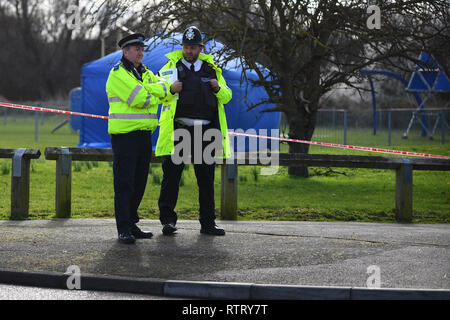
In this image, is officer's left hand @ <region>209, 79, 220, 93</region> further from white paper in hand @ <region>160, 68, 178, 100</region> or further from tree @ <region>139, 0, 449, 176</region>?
tree @ <region>139, 0, 449, 176</region>

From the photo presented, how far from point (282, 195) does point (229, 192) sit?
2943 millimetres

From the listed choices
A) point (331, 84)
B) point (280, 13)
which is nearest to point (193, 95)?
point (280, 13)

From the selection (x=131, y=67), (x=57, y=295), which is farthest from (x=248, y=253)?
(x=131, y=67)

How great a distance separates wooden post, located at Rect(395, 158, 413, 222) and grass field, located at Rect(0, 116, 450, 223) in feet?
1.26

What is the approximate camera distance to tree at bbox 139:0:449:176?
39.7 ft

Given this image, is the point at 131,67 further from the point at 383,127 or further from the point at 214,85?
the point at 383,127

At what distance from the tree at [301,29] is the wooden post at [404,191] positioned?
10.9 feet

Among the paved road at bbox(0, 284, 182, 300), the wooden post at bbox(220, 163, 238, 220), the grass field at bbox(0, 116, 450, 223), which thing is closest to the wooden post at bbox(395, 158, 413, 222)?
the grass field at bbox(0, 116, 450, 223)

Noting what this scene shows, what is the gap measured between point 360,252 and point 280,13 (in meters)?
6.86

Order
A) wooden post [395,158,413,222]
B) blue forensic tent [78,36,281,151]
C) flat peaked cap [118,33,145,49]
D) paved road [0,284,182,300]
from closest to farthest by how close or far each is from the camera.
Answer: paved road [0,284,182,300] → flat peaked cap [118,33,145,49] → wooden post [395,158,413,222] → blue forensic tent [78,36,281,151]

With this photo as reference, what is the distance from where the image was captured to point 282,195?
1163 cm

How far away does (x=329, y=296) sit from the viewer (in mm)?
5066

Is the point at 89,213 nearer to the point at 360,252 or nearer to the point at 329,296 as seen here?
the point at 360,252

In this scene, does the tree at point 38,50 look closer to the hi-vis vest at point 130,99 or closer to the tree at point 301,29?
the tree at point 301,29
